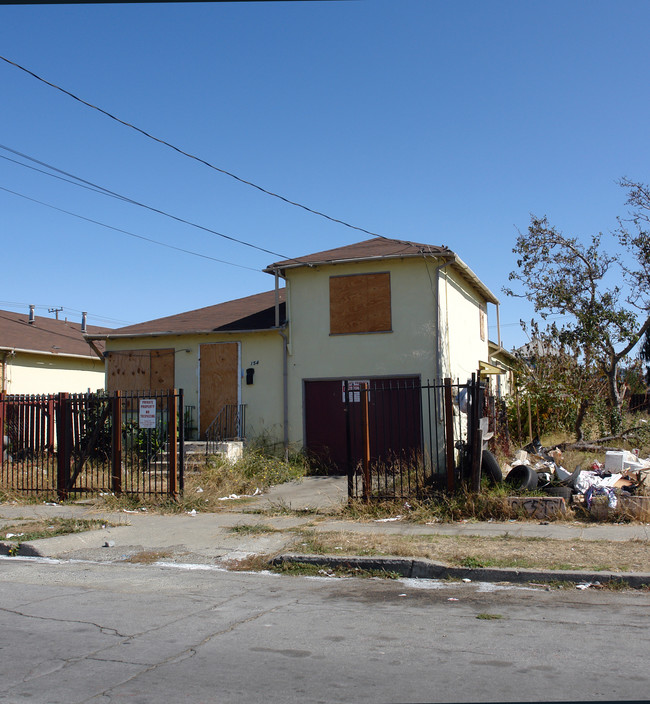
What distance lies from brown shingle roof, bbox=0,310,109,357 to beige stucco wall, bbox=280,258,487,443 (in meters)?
7.36

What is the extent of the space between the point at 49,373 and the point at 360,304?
42.0ft

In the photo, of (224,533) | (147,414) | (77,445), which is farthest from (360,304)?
(224,533)

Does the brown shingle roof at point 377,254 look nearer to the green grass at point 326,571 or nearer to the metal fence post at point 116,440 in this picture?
the metal fence post at point 116,440

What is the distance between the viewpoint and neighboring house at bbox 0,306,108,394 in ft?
72.9

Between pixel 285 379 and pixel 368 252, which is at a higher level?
pixel 368 252

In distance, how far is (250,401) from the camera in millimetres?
17531

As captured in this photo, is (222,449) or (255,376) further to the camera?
(255,376)

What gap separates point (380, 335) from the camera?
53.9 ft

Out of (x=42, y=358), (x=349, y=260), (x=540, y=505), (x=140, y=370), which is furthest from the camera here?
(x=42, y=358)

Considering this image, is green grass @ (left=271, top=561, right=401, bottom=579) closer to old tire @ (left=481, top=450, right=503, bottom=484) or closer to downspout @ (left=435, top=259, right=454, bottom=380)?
old tire @ (left=481, top=450, right=503, bottom=484)

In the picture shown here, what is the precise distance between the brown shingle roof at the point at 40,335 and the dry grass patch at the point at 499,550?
14.7 metres

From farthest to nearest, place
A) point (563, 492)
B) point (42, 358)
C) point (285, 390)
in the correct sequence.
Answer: point (42, 358) < point (285, 390) < point (563, 492)

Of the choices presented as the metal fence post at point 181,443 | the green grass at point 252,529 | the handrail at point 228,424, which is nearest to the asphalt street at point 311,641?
the green grass at point 252,529

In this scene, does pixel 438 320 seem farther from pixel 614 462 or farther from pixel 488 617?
pixel 488 617
